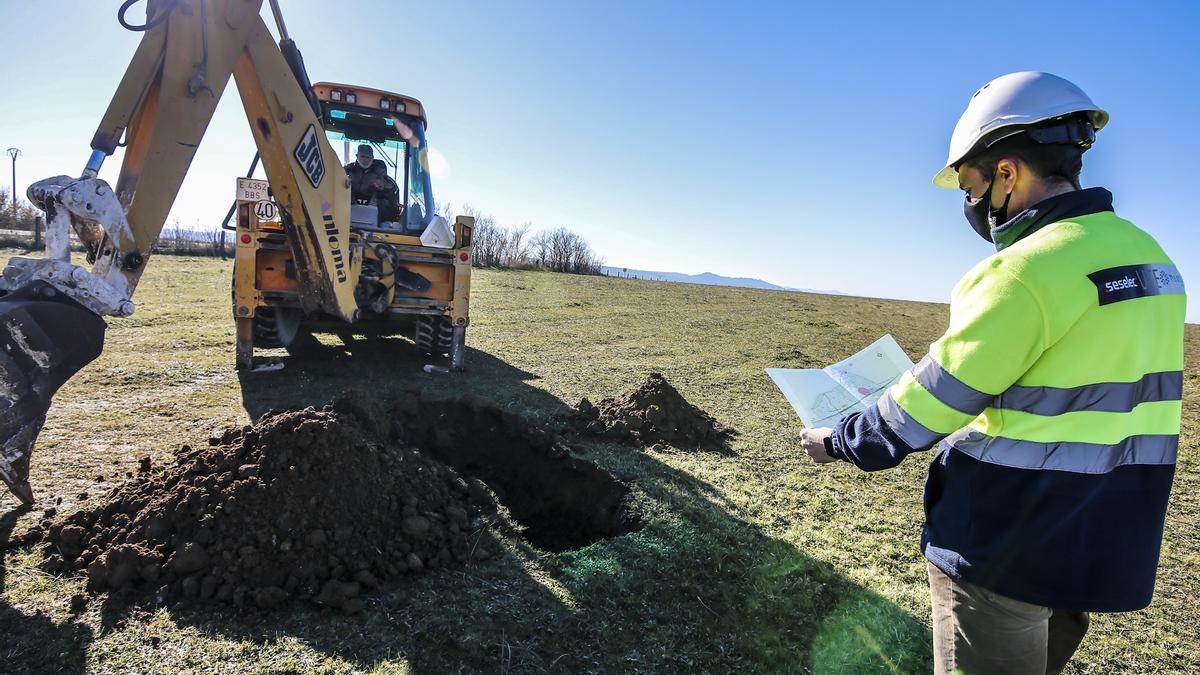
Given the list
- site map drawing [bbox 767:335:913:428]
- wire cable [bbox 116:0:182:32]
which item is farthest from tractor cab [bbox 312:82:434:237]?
site map drawing [bbox 767:335:913:428]

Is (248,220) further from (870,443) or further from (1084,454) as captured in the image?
(1084,454)

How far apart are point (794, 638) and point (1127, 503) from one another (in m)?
1.76

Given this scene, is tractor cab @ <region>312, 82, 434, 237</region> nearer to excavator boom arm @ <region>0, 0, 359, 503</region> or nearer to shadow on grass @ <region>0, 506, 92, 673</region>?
excavator boom arm @ <region>0, 0, 359, 503</region>

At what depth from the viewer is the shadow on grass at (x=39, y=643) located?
2.36 m

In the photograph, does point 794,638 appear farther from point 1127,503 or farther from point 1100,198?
point 1100,198

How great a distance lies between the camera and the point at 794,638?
9.50 feet

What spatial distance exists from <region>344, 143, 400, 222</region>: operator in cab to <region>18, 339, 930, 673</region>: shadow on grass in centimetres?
542

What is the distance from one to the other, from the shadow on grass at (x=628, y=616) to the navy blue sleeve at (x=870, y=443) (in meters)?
1.41

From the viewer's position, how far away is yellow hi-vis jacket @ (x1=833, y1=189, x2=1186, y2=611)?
4.66 feet

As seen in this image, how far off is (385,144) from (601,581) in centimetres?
675

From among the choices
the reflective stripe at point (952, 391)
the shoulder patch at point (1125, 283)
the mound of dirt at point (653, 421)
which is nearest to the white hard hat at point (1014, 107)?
the shoulder patch at point (1125, 283)

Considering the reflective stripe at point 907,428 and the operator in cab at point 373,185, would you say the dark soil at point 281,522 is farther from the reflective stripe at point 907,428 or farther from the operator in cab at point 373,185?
the operator in cab at point 373,185

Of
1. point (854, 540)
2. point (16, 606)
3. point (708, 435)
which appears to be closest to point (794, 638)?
point (854, 540)

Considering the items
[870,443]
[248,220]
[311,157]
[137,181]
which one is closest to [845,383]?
[870,443]
